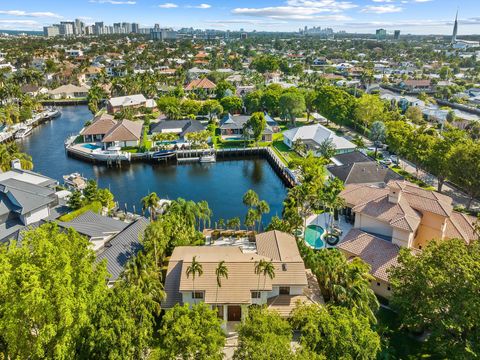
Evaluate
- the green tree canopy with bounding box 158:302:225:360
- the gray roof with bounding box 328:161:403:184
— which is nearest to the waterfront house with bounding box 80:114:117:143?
the gray roof with bounding box 328:161:403:184

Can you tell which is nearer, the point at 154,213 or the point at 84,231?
the point at 84,231

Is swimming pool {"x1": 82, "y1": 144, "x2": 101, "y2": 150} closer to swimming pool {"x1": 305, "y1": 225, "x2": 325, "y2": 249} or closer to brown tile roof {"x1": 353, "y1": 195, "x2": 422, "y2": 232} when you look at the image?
swimming pool {"x1": 305, "y1": 225, "x2": 325, "y2": 249}

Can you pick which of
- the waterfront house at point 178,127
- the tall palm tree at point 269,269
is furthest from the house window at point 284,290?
the waterfront house at point 178,127

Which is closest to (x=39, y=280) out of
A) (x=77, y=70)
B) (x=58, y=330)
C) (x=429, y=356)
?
(x=58, y=330)

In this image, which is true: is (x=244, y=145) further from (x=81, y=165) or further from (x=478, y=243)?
(x=478, y=243)

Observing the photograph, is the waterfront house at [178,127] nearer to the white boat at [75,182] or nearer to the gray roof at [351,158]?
the white boat at [75,182]

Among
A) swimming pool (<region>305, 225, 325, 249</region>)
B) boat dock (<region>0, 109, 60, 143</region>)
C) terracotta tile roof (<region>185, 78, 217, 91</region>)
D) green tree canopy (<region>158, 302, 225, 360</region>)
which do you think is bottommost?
swimming pool (<region>305, 225, 325, 249</region>)

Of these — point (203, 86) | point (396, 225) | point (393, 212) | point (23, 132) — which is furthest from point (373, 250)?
point (203, 86)
